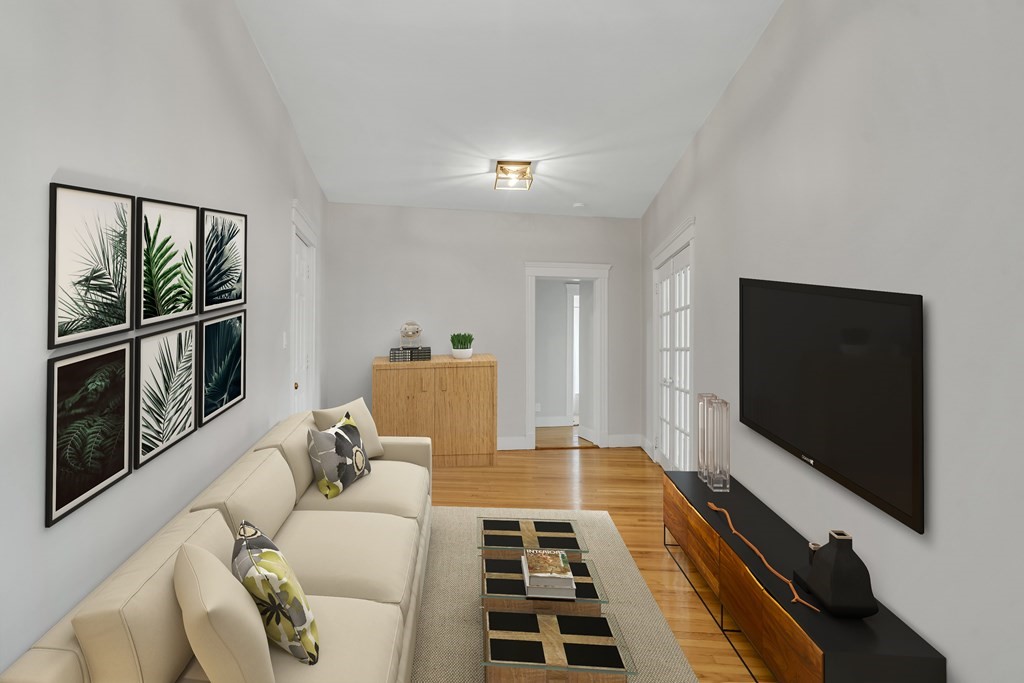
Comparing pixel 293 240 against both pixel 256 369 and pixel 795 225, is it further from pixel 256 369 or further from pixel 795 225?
pixel 795 225

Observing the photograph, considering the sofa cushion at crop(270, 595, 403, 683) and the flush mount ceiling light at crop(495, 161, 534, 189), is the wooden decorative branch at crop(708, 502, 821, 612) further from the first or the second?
the flush mount ceiling light at crop(495, 161, 534, 189)

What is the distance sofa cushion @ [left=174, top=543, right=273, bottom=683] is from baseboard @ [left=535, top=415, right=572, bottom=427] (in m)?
6.35

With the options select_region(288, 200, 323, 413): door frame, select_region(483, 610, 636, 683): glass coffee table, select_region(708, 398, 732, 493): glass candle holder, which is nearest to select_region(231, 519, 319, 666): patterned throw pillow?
select_region(483, 610, 636, 683): glass coffee table

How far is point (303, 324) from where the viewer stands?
16.4 ft

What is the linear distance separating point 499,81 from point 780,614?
312 centimetres

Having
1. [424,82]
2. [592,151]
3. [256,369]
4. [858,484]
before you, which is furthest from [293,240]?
[858,484]

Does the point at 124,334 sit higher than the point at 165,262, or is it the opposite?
the point at 165,262

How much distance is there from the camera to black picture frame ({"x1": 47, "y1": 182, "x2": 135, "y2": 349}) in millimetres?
1576

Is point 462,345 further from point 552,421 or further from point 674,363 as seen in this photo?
point 552,421

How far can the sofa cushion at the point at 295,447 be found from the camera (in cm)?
300

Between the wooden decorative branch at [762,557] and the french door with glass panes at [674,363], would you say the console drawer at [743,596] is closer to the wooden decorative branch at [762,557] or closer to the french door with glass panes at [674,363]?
the wooden decorative branch at [762,557]

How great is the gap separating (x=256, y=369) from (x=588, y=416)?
162 inches

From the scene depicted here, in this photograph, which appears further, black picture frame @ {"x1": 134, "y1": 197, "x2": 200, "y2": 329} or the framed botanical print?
the framed botanical print

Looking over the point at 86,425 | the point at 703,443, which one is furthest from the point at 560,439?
the point at 86,425
